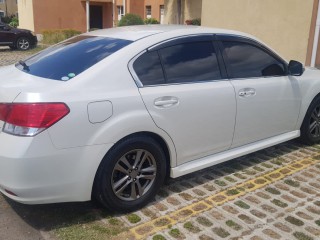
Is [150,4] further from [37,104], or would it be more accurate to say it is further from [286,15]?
[37,104]

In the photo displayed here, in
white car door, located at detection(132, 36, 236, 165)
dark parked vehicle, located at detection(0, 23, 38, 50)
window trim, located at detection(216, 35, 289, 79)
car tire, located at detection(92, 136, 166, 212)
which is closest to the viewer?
car tire, located at detection(92, 136, 166, 212)

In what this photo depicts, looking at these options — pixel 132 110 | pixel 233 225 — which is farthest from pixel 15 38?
pixel 233 225

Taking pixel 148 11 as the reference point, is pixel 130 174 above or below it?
below

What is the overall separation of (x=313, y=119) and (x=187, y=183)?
2.24 m

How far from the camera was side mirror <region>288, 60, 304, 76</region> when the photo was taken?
458cm

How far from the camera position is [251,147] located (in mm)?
4309

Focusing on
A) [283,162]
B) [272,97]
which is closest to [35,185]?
[272,97]

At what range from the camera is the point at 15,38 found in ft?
60.6

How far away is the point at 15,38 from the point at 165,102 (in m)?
17.2

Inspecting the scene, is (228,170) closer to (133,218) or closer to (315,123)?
(133,218)

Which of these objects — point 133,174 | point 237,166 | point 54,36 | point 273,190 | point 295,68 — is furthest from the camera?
point 54,36

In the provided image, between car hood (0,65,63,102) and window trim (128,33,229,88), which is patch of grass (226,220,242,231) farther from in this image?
car hood (0,65,63,102)

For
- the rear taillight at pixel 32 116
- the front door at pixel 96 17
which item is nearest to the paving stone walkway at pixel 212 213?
the rear taillight at pixel 32 116

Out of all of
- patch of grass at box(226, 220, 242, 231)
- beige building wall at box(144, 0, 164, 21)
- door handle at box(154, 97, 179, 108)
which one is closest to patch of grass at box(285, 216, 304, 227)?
patch of grass at box(226, 220, 242, 231)
